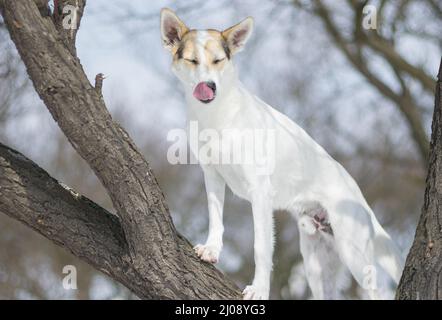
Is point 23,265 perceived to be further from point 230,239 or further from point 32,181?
point 32,181

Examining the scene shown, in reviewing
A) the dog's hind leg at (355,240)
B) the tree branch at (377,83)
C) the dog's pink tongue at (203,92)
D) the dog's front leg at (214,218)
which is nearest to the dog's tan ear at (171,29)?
the dog's pink tongue at (203,92)

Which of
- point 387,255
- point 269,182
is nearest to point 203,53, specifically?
point 269,182

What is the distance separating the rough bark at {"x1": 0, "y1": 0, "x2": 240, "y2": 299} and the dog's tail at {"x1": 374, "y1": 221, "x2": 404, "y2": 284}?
4.61 ft

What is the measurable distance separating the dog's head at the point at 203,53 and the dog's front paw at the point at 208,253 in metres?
0.89

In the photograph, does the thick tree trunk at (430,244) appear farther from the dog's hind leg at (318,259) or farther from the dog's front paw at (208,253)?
the dog's hind leg at (318,259)

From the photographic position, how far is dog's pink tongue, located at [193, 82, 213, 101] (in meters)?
5.03

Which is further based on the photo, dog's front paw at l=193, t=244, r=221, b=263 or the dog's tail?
the dog's tail

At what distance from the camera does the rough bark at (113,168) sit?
425cm

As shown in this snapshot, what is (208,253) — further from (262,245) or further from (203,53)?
(203,53)

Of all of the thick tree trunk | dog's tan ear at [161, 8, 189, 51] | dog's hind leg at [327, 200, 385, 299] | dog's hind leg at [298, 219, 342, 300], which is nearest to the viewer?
the thick tree trunk

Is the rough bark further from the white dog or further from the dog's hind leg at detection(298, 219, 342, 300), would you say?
the dog's hind leg at detection(298, 219, 342, 300)

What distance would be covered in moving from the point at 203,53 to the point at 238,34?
1.31ft

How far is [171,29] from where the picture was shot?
17.6ft

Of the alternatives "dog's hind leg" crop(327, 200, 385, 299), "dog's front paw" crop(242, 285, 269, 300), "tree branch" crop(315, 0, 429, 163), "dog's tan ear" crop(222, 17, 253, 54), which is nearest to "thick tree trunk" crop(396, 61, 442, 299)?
"dog's front paw" crop(242, 285, 269, 300)
